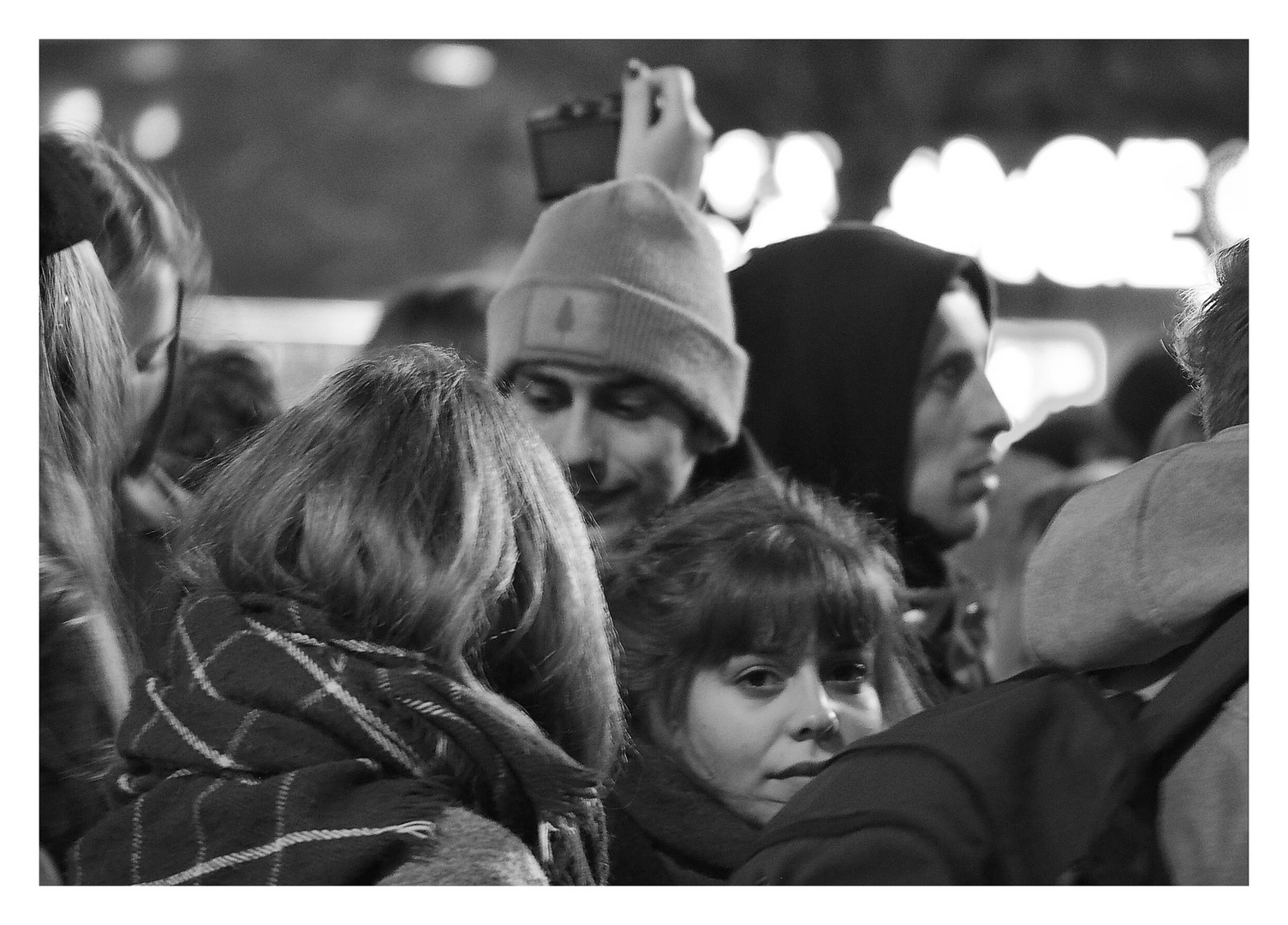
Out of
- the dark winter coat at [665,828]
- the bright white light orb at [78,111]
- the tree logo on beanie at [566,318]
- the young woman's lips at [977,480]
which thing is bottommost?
the dark winter coat at [665,828]

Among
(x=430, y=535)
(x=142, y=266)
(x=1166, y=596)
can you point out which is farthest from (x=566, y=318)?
(x=1166, y=596)

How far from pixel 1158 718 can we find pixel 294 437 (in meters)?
0.88

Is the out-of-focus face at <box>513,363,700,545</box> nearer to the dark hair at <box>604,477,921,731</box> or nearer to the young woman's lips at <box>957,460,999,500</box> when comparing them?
the dark hair at <box>604,477,921,731</box>

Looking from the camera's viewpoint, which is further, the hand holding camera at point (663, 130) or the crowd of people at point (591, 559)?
the hand holding camera at point (663, 130)

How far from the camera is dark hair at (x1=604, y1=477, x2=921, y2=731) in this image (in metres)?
1.48

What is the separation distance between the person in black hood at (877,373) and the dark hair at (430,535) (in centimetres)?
44

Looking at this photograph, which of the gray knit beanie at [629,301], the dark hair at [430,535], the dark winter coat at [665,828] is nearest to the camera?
the dark hair at [430,535]

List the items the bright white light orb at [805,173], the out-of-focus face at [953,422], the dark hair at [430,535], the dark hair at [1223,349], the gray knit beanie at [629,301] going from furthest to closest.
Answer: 1. the bright white light orb at [805,173]
2. the out-of-focus face at [953,422]
3. the gray knit beanie at [629,301]
4. the dark hair at [1223,349]
5. the dark hair at [430,535]

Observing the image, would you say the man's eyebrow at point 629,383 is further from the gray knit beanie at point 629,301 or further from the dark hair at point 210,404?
the dark hair at point 210,404

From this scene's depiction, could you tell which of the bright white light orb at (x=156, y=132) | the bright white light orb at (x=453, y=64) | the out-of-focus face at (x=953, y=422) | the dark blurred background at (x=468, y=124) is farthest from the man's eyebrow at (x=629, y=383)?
the bright white light orb at (x=156, y=132)

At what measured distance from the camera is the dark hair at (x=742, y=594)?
1484 mm

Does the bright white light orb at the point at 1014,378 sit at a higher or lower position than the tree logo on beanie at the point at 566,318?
lower
